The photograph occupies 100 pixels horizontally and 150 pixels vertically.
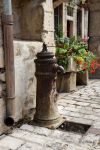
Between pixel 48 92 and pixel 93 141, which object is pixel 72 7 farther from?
pixel 93 141

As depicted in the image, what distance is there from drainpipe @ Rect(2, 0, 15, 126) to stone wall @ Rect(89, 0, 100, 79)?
261 inches

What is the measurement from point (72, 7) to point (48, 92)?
Answer: 16.7 ft

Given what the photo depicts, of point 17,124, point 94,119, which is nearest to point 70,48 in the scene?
point 94,119

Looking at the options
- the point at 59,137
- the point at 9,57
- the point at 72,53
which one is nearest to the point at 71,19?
the point at 72,53

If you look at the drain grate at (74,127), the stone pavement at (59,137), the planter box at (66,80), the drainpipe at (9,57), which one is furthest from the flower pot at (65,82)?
the drainpipe at (9,57)

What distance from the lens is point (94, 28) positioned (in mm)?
9773

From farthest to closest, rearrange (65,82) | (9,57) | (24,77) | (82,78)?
(82,78), (65,82), (24,77), (9,57)

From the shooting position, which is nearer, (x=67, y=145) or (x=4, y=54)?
(x=67, y=145)

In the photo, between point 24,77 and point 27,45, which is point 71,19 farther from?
point 24,77

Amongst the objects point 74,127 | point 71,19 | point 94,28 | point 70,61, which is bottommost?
point 74,127

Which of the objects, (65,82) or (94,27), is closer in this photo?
(65,82)

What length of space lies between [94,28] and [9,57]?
22.4ft

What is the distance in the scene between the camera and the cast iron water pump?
3.89 m

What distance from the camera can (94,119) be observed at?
14.4ft
